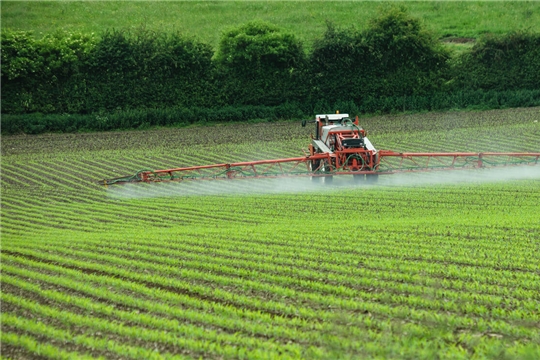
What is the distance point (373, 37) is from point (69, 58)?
19.0 metres

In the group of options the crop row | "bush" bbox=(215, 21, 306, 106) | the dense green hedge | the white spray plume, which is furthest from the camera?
"bush" bbox=(215, 21, 306, 106)

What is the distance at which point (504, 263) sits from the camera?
1273 centimetres

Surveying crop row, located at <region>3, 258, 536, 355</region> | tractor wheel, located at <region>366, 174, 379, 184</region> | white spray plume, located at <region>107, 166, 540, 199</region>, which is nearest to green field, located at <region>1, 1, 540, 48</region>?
white spray plume, located at <region>107, 166, 540, 199</region>

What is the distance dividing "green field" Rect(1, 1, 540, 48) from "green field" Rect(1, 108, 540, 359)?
107ft

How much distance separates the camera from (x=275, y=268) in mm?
12953

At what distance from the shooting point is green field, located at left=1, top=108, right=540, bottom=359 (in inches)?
365

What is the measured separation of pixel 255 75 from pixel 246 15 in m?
17.5

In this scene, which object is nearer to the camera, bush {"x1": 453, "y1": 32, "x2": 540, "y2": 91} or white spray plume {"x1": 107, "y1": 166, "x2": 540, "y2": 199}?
white spray plume {"x1": 107, "y1": 166, "x2": 540, "y2": 199}

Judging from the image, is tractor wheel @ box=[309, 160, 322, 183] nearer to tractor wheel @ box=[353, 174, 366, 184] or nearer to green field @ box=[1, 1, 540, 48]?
tractor wheel @ box=[353, 174, 366, 184]

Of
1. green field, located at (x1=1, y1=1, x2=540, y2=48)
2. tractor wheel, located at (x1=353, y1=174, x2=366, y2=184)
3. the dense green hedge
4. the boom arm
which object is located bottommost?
tractor wheel, located at (x1=353, y1=174, x2=366, y2=184)

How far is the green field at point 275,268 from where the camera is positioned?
928 cm

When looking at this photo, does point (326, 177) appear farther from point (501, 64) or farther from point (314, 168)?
point (501, 64)

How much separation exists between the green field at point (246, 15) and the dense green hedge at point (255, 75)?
391 inches

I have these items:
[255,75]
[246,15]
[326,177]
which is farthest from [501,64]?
[326,177]
